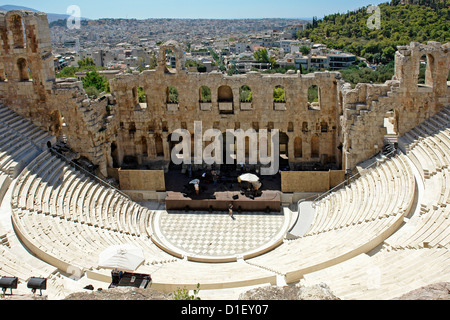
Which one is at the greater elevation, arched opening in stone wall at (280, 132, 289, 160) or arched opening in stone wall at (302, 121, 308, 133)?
arched opening in stone wall at (302, 121, 308, 133)

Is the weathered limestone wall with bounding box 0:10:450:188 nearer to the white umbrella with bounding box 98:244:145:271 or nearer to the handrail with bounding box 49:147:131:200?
the handrail with bounding box 49:147:131:200

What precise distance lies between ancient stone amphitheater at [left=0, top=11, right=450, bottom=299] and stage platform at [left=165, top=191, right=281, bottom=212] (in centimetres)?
91

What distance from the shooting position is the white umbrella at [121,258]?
16.2 meters

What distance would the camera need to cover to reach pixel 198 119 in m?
31.2

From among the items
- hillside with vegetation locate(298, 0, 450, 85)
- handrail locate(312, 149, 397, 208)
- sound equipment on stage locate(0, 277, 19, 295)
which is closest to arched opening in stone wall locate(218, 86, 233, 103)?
handrail locate(312, 149, 397, 208)

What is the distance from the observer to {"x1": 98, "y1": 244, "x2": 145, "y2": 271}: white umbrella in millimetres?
16188

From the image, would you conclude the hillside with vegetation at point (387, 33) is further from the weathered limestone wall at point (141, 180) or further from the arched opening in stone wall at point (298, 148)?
the weathered limestone wall at point (141, 180)

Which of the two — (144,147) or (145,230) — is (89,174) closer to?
(145,230)

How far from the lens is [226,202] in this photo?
1067 inches

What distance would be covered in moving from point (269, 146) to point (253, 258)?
11.1 m

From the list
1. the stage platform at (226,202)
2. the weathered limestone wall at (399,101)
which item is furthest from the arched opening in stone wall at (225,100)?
the weathered limestone wall at (399,101)

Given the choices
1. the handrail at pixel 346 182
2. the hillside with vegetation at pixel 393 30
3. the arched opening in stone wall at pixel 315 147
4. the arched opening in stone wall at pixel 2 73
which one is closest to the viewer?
the handrail at pixel 346 182

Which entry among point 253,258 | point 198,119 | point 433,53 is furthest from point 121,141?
point 433,53

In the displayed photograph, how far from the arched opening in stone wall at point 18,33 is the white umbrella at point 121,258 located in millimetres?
17144
